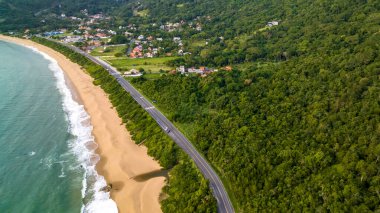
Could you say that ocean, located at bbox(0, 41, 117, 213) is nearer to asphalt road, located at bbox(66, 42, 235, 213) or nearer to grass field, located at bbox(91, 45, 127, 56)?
asphalt road, located at bbox(66, 42, 235, 213)

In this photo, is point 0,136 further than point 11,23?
No

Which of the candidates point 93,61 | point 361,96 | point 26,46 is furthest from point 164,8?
point 361,96

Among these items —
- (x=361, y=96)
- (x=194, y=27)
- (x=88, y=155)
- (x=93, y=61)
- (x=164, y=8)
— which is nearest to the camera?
(x=361, y=96)

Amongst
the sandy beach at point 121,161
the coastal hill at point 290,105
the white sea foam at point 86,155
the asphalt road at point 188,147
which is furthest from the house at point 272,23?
the white sea foam at point 86,155

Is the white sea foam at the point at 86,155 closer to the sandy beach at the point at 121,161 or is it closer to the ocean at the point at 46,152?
the ocean at the point at 46,152

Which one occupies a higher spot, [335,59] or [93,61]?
[335,59]

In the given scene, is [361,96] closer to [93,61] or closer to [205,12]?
[93,61]
